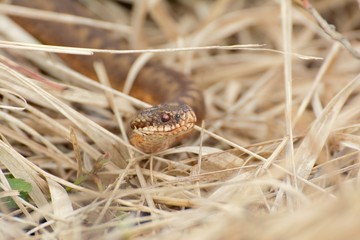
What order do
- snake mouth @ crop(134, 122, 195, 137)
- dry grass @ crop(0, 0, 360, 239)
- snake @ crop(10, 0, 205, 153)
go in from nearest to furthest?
dry grass @ crop(0, 0, 360, 239) < snake mouth @ crop(134, 122, 195, 137) < snake @ crop(10, 0, 205, 153)

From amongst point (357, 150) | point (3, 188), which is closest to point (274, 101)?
point (357, 150)

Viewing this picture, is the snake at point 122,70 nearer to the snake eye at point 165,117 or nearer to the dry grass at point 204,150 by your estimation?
the snake eye at point 165,117

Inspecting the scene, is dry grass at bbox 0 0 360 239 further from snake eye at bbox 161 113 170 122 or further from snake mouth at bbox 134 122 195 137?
snake eye at bbox 161 113 170 122

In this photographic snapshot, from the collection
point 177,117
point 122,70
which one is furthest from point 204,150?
point 122,70

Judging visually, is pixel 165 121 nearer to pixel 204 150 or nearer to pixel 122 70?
pixel 204 150

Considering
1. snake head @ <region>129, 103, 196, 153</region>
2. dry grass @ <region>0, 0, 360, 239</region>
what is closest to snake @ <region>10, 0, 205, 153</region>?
snake head @ <region>129, 103, 196, 153</region>

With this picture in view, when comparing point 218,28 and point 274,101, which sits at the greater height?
point 218,28

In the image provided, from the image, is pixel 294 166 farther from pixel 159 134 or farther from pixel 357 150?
pixel 159 134

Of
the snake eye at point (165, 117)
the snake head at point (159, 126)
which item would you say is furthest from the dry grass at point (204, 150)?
the snake eye at point (165, 117)
